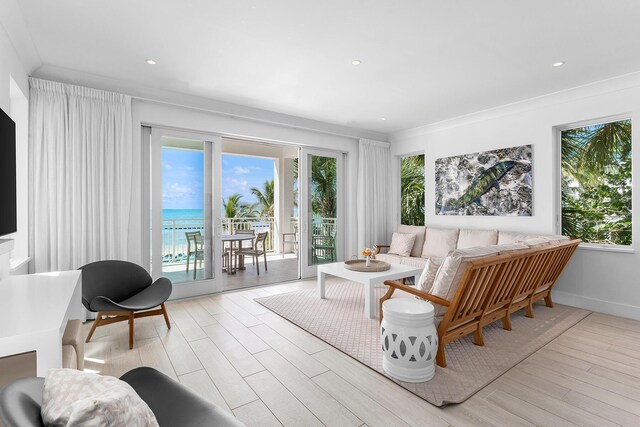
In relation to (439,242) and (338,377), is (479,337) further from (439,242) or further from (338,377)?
(439,242)

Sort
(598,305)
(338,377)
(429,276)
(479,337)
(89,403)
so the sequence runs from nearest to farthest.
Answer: (89,403)
(338,377)
(429,276)
(479,337)
(598,305)

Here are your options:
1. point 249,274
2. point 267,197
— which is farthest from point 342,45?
point 267,197

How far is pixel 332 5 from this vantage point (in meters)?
2.33

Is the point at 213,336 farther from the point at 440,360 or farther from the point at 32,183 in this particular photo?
the point at 32,183

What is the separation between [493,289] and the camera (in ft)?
9.08

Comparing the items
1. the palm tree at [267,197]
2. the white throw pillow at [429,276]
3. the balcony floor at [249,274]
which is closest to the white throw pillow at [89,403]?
the white throw pillow at [429,276]

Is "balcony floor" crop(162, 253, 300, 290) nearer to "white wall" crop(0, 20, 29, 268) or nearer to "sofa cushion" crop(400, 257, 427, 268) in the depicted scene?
"white wall" crop(0, 20, 29, 268)

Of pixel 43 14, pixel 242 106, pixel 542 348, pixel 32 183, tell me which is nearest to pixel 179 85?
pixel 242 106

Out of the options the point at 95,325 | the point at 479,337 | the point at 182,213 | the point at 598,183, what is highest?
the point at 598,183

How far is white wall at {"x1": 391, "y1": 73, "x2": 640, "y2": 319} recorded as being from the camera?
11.8ft

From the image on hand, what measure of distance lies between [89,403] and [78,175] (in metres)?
3.51

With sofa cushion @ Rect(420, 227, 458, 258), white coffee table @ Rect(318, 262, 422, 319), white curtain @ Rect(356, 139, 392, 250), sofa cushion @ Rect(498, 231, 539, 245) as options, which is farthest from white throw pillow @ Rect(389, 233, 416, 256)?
sofa cushion @ Rect(498, 231, 539, 245)

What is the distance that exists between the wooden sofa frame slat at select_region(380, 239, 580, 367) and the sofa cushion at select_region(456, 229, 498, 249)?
36.9 inches

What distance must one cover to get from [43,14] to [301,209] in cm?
385
